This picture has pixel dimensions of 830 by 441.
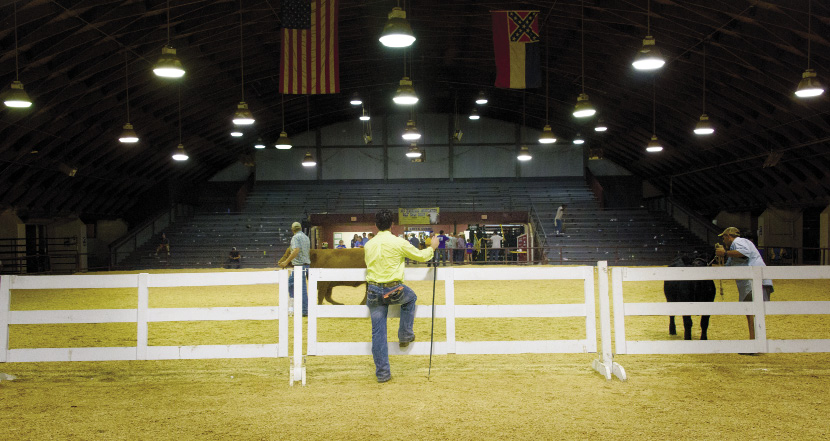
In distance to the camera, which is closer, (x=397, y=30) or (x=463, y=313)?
(x=463, y=313)

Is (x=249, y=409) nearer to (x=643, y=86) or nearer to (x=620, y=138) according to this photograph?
(x=643, y=86)

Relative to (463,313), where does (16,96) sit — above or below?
above

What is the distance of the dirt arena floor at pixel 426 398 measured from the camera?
4082mm

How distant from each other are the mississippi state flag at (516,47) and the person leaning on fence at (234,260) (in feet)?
58.1

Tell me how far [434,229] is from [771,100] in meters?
18.1

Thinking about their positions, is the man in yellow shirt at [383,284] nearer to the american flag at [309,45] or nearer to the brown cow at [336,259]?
the brown cow at [336,259]

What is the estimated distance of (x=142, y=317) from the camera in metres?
5.75

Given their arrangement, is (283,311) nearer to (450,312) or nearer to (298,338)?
(298,338)

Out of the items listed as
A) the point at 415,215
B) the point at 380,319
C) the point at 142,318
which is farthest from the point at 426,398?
the point at 415,215

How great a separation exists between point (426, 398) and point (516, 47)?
873cm

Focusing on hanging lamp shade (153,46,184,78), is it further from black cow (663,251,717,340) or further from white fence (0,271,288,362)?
black cow (663,251,717,340)

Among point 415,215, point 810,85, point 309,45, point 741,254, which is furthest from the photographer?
point 415,215

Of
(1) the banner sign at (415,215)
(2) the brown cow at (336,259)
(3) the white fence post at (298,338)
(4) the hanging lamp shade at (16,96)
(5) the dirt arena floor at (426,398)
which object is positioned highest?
(4) the hanging lamp shade at (16,96)

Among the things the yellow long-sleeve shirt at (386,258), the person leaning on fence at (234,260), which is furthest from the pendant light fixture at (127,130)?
the yellow long-sleeve shirt at (386,258)
